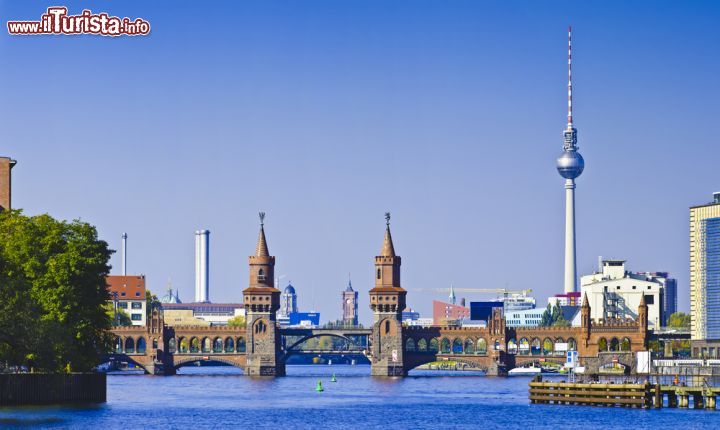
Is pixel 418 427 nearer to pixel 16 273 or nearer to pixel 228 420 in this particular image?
pixel 228 420

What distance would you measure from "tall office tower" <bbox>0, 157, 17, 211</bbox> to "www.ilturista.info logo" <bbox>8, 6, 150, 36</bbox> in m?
38.4

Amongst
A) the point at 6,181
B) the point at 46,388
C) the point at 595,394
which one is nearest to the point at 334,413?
the point at 595,394

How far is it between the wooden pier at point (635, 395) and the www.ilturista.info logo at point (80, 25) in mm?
50043

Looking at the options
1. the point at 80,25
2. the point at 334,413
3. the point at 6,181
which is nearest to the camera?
the point at 80,25

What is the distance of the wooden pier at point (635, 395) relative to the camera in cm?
13050

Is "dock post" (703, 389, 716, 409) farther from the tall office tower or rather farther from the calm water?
the tall office tower

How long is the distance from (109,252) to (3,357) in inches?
697

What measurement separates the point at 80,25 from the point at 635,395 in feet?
175

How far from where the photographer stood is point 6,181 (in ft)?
480

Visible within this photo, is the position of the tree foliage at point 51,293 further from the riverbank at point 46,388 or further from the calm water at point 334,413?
the calm water at point 334,413

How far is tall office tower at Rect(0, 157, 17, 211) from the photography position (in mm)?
144375

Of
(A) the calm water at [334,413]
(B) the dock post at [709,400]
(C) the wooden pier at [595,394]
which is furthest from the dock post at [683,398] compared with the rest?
(C) the wooden pier at [595,394]

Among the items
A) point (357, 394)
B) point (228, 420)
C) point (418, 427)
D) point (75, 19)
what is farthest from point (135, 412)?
point (357, 394)

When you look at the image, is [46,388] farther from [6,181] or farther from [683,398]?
[683,398]
